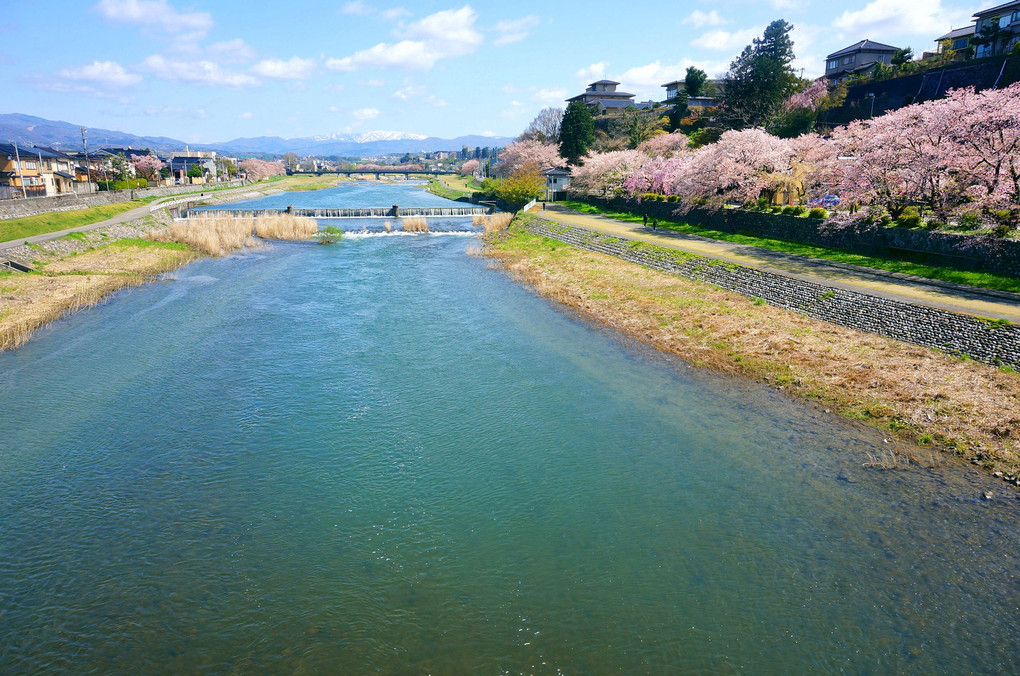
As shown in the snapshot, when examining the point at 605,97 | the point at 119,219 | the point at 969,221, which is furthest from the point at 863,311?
the point at 605,97

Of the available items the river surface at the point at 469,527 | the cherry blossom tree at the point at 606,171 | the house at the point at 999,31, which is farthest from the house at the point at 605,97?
the river surface at the point at 469,527

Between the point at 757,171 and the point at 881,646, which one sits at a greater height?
the point at 757,171

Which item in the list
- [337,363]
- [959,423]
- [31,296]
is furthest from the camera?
[31,296]

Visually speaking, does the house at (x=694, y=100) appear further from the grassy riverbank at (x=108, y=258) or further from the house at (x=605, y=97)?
the grassy riverbank at (x=108, y=258)

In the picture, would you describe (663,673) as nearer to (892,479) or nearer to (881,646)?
(881,646)

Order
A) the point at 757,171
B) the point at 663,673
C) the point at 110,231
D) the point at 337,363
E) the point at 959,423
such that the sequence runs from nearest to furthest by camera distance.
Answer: the point at 663,673, the point at 959,423, the point at 337,363, the point at 757,171, the point at 110,231

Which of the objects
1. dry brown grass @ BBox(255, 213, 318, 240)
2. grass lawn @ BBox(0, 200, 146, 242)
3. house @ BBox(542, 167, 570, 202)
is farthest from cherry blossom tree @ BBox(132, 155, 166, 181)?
house @ BBox(542, 167, 570, 202)

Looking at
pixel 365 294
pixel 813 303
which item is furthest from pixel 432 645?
pixel 365 294
